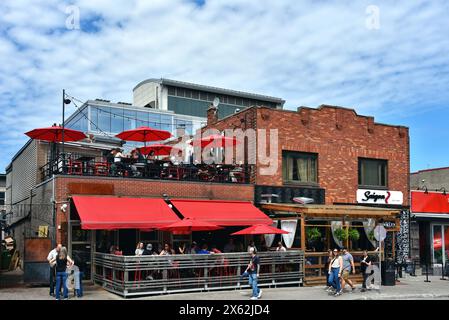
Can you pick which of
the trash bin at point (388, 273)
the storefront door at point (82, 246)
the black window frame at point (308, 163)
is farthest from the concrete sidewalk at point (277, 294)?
the black window frame at point (308, 163)

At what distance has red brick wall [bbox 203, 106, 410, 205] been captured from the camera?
85.7 feet

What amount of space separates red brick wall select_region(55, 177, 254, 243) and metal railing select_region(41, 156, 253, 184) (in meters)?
0.29

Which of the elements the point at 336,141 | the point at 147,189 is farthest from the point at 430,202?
the point at 147,189

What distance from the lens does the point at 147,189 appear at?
73.6 ft

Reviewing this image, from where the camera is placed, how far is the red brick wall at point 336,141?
26111mm

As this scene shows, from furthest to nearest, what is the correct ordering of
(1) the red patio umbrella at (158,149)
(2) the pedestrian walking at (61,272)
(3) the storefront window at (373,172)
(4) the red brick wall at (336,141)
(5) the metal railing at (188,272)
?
(3) the storefront window at (373,172) < (1) the red patio umbrella at (158,149) < (4) the red brick wall at (336,141) < (5) the metal railing at (188,272) < (2) the pedestrian walking at (61,272)

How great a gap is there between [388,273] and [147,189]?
9.99 m

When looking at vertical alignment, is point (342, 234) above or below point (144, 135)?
below

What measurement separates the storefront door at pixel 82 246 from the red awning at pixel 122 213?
1.31 m

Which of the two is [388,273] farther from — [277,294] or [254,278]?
[254,278]

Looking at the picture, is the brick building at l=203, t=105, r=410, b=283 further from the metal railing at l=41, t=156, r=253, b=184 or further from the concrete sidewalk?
the concrete sidewalk

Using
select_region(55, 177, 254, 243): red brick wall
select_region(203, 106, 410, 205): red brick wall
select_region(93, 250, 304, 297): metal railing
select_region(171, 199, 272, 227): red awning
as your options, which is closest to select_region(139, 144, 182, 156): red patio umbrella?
select_region(203, 106, 410, 205): red brick wall

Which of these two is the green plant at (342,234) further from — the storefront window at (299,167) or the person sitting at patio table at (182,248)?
the person sitting at patio table at (182,248)
